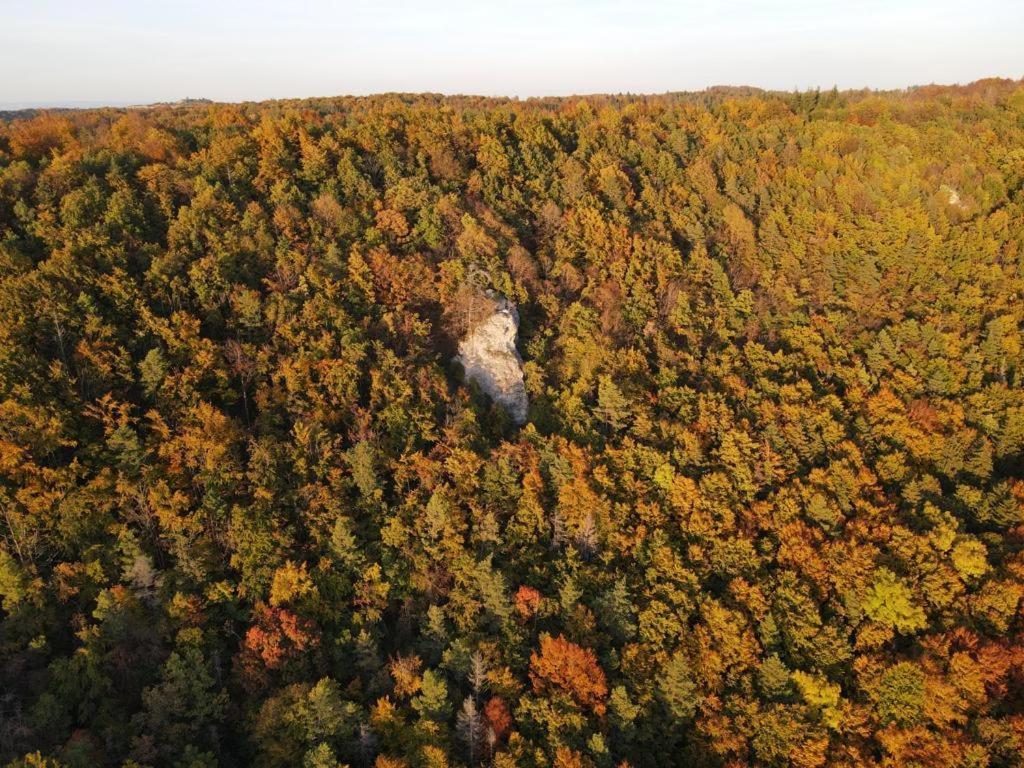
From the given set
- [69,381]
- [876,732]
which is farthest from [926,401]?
[69,381]

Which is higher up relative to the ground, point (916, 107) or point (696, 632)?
point (916, 107)

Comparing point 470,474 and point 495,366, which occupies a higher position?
point 495,366

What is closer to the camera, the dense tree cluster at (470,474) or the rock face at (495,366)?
the dense tree cluster at (470,474)

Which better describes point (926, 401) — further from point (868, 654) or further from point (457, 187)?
point (457, 187)

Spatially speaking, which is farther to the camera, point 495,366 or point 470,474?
point 495,366
